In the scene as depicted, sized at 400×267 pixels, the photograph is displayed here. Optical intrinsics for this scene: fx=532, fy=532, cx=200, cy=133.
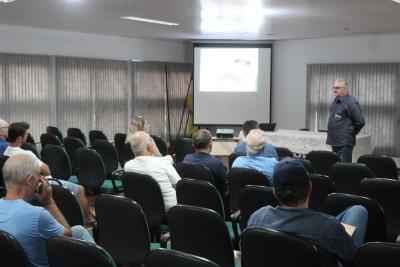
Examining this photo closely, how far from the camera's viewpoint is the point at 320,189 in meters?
4.41

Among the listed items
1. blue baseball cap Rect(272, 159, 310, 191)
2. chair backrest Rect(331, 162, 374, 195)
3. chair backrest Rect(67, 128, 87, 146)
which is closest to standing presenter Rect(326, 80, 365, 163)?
chair backrest Rect(331, 162, 374, 195)

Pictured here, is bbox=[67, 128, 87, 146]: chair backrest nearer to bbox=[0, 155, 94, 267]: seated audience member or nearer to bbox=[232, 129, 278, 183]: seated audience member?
bbox=[232, 129, 278, 183]: seated audience member

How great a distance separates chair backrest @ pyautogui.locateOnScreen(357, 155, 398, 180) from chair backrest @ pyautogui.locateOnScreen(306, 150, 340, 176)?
0.36 metres

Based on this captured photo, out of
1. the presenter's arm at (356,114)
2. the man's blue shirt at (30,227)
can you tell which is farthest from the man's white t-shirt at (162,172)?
the presenter's arm at (356,114)

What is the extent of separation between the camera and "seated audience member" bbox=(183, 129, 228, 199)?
520 centimetres

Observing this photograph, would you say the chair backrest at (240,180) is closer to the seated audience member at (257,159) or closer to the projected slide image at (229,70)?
the seated audience member at (257,159)

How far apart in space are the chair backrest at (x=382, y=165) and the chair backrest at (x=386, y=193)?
1.39 m

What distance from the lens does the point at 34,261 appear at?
288cm

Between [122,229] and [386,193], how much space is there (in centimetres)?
210

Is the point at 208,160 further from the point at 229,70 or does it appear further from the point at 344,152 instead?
the point at 229,70

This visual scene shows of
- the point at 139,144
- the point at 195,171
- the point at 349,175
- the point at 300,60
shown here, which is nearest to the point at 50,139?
the point at 139,144

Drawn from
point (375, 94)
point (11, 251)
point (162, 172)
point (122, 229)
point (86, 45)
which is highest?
point (86, 45)

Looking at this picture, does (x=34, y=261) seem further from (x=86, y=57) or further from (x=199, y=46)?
(x=199, y=46)

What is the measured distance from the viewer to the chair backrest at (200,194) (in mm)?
3998
